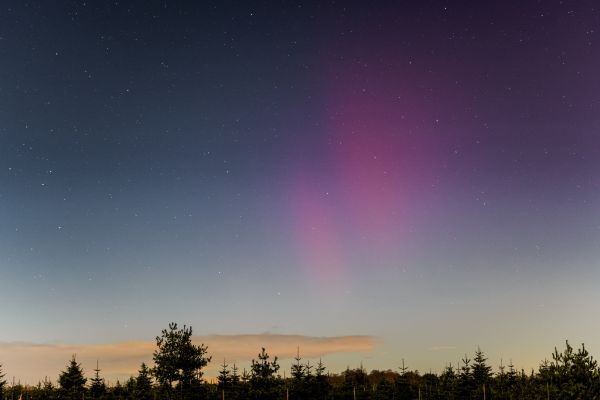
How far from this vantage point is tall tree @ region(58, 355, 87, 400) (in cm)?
6150

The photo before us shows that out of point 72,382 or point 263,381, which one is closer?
point 263,381

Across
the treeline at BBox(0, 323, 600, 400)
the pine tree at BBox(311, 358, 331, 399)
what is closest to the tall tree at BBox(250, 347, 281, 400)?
the treeline at BBox(0, 323, 600, 400)

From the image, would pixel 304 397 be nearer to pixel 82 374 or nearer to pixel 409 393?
pixel 409 393

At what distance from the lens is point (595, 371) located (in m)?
29.2

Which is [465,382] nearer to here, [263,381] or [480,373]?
[480,373]

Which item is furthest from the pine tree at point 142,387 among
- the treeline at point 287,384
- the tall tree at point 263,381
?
the tall tree at point 263,381

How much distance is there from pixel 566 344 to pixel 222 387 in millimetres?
44909

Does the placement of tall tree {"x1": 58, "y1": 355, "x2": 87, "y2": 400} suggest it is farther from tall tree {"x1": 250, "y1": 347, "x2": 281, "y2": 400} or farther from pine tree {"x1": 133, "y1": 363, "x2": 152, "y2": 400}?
tall tree {"x1": 250, "y1": 347, "x2": 281, "y2": 400}

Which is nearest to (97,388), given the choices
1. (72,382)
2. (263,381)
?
(72,382)

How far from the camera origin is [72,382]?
61.8m

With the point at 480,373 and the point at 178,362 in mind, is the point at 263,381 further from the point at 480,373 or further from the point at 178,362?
the point at 480,373

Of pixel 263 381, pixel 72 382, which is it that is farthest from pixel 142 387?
pixel 263 381

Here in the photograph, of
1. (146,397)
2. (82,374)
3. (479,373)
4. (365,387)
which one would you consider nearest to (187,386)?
(146,397)

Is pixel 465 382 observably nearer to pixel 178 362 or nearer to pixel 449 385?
pixel 449 385
